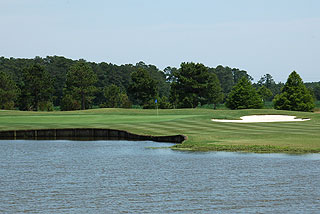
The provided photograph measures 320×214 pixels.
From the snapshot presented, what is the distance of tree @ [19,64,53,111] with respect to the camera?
11194 centimetres

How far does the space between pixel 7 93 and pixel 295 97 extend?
5937cm

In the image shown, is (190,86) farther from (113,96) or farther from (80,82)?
(80,82)

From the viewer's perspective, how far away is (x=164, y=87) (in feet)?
581

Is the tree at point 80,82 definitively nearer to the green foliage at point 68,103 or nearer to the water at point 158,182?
the green foliage at point 68,103

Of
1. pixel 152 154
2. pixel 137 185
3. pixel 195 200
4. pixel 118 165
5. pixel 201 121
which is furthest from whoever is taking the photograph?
pixel 201 121

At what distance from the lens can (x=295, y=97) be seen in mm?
92188

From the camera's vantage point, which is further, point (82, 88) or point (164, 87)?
point (164, 87)

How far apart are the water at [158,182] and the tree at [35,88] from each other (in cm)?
8176

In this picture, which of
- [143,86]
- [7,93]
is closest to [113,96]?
[143,86]

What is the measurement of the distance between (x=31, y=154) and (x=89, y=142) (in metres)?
8.99

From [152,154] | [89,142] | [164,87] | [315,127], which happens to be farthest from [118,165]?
[164,87]

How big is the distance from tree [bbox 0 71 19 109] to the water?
78220 mm

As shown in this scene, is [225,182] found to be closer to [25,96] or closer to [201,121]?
[201,121]

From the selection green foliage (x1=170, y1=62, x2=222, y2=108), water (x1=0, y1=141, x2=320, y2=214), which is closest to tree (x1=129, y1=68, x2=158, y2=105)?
green foliage (x1=170, y1=62, x2=222, y2=108)
